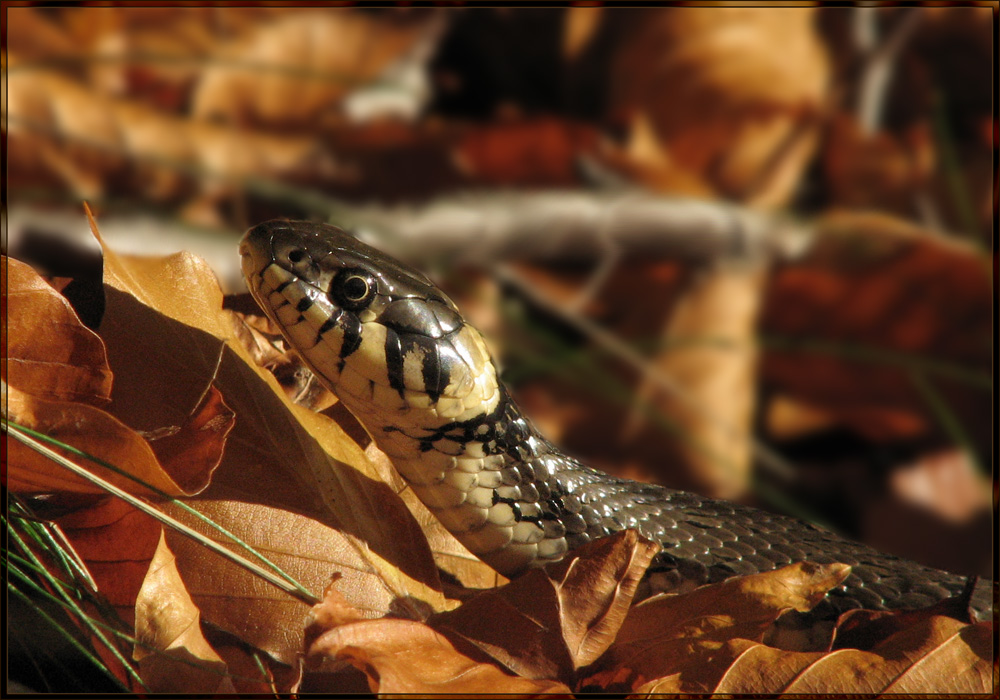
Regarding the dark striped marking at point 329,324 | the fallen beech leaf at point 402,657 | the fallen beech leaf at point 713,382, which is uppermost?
the dark striped marking at point 329,324

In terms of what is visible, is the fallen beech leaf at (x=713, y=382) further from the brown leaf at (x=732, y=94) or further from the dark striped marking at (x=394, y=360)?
the dark striped marking at (x=394, y=360)

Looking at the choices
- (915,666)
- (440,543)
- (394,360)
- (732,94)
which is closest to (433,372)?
(394,360)

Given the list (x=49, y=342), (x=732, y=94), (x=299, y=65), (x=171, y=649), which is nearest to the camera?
(x=171, y=649)

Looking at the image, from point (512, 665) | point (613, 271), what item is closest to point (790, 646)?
A: point (512, 665)

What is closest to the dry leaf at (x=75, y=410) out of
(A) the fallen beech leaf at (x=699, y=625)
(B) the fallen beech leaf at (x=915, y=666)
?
(A) the fallen beech leaf at (x=699, y=625)

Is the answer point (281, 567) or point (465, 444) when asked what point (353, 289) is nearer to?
point (465, 444)

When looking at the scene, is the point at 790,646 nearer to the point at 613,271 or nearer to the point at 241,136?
the point at 613,271

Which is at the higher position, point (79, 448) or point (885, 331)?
point (79, 448)
